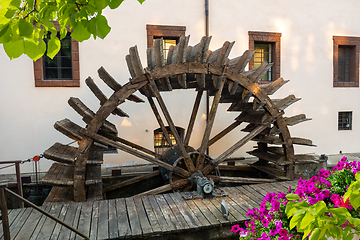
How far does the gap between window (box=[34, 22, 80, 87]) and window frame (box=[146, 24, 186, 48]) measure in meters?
1.89

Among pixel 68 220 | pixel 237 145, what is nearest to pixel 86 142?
pixel 68 220

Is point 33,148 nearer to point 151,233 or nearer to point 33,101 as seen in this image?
point 33,101

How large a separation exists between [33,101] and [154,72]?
403 cm

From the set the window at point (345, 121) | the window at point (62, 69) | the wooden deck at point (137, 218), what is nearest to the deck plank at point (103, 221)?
the wooden deck at point (137, 218)

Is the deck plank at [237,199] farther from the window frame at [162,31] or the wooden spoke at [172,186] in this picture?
the window frame at [162,31]

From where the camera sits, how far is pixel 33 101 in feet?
22.6

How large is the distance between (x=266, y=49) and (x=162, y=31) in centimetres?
339

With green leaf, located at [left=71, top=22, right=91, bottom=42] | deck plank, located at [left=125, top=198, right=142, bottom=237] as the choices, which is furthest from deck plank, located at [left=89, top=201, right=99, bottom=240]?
green leaf, located at [left=71, top=22, right=91, bottom=42]

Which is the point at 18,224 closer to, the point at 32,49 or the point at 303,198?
the point at 32,49

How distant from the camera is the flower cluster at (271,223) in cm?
242

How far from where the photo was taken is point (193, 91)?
7828mm

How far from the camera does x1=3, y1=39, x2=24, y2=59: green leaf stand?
1.77 metres

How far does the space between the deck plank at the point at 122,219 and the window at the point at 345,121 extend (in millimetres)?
8161

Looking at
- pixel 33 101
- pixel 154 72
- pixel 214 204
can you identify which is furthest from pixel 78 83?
pixel 214 204
